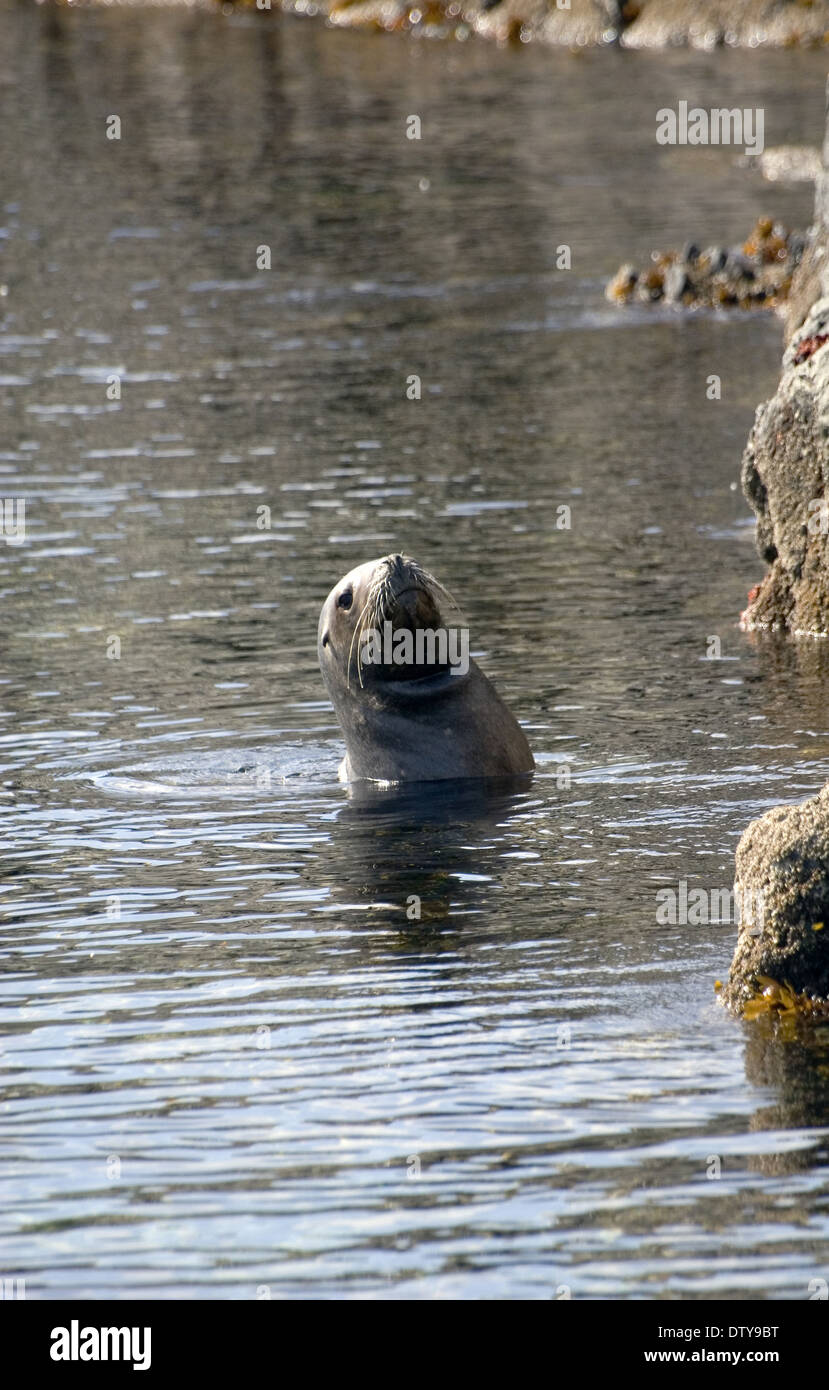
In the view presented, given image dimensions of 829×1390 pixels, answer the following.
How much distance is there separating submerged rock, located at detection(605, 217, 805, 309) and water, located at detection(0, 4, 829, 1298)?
0.57m

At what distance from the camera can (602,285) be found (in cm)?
2647

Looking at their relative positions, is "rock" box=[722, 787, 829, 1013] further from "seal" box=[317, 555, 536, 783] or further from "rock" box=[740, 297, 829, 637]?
"rock" box=[740, 297, 829, 637]

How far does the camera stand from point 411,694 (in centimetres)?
1091

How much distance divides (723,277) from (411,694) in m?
15.6

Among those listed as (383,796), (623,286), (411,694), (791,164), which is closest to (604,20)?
(791,164)

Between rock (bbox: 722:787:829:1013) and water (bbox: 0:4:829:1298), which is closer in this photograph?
water (bbox: 0:4:829:1298)

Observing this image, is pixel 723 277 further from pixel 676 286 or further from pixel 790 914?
pixel 790 914

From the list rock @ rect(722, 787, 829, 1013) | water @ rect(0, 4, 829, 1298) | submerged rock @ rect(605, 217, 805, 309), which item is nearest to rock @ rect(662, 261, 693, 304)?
submerged rock @ rect(605, 217, 805, 309)

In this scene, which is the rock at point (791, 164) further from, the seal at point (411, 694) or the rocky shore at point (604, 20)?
the seal at point (411, 694)

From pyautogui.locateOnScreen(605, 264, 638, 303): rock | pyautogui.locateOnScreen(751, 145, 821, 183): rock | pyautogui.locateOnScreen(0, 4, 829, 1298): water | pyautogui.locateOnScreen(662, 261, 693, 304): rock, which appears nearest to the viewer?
pyautogui.locateOnScreen(0, 4, 829, 1298): water

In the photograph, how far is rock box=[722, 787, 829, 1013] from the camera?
7.27 metres

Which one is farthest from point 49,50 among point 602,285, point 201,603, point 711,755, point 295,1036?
point 295,1036

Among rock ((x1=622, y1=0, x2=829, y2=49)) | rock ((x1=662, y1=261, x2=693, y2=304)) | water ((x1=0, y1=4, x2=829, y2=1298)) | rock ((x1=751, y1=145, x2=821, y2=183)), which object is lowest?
water ((x1=0, y1=4, x2=829, y2=1298))

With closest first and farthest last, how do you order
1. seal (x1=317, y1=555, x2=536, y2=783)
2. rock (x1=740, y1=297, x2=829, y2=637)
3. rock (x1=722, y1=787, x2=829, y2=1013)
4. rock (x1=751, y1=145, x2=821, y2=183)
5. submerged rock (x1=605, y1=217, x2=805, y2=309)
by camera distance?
rock (x1=722, y1=787, x2=829, y2=1013)
seal (x1=317, y1=555, x2=536, y2=783)
rock (x1=740, y1=297, x2=829, y2=637)
submerged rock (x1=605, y1=217, x2=805, y2=309)
rock (x1=751, y1=145, x2=821, y2=183)
